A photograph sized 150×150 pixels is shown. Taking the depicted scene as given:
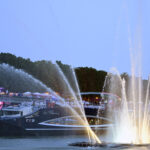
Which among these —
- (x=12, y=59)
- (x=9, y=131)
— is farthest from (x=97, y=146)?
(x=12, y=59)

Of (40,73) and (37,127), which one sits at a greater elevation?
(40,73)

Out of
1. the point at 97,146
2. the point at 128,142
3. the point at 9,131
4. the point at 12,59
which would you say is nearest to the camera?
the point at 97,146

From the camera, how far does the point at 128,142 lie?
132 feet

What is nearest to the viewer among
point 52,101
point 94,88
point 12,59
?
point 52,101

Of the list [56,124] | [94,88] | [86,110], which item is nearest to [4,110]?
[56,124]

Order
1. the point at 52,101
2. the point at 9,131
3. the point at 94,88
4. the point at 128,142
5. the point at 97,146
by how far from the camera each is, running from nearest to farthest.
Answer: the point at 97,146 → the point at 128,142 → the point at 9,131 → the point at 52,101 → the point at 94,88

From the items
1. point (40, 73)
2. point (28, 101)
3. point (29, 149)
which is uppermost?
point (40, 73)

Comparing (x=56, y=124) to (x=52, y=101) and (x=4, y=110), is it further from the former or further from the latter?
(x=4, y=110)

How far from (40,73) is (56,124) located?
3465 centimetres

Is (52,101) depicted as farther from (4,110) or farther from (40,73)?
(40,73)

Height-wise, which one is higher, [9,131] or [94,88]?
[94,88]

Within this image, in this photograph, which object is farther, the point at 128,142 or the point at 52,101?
the point at 52,101

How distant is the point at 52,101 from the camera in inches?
2783

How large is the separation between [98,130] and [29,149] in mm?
35236
